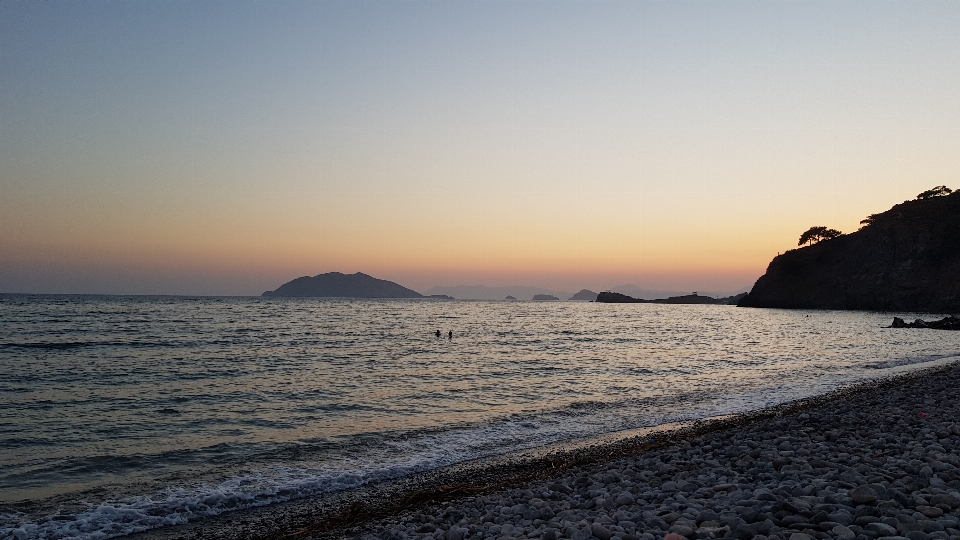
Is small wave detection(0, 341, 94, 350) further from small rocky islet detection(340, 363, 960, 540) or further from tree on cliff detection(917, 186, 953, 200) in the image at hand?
tree on cliff detection(917, 186, 953, 200)

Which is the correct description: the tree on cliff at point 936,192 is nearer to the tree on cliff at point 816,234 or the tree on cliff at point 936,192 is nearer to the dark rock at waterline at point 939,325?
the tree on cliff at point 816,234

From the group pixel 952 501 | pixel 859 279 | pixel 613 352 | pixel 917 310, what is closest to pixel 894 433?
pixel 952 501

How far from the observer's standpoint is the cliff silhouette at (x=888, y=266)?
93.2m

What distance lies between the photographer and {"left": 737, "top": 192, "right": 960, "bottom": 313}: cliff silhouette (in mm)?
93188

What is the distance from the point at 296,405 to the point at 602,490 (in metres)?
12.3

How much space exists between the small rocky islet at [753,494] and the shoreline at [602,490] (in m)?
0.03

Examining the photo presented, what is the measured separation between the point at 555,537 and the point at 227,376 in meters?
20.6

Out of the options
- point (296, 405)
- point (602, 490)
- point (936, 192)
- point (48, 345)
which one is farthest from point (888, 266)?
point (48, 345)

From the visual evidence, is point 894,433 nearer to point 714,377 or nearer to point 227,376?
point 714,377

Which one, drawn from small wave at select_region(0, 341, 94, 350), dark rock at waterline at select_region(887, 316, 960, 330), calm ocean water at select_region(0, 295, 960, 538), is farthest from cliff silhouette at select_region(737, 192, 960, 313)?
small wave at select_region(0, 341, 94, 350)

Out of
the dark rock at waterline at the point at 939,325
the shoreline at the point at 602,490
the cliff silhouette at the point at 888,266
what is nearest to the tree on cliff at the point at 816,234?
the cliff silhouette at the point at 888,266

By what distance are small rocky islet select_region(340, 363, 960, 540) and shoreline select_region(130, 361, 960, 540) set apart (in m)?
Answer: 0.03

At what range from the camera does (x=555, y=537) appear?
5582 mm

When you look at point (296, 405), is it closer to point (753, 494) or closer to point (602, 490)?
point (602, 490)
